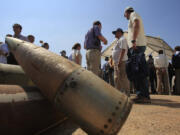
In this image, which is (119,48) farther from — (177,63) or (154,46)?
(154,46)

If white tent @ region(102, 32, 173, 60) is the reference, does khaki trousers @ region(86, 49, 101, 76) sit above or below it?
below

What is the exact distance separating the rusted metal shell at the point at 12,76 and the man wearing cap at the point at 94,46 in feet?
7.22

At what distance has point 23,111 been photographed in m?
1.54

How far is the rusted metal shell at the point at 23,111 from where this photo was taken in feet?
4.63

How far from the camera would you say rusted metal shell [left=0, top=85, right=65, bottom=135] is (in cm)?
141

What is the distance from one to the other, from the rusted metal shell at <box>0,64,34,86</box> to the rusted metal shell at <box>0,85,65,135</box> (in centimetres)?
77

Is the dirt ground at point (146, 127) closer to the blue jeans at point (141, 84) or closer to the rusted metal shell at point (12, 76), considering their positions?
the rusted metal shell at point (12, 76)

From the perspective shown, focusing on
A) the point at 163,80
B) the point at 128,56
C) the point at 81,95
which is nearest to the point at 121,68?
the point at 128,56

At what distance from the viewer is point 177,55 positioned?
6.78 metres

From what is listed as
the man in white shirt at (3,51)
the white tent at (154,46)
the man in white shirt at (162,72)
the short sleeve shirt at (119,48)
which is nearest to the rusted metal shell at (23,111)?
the short sleeve shirt at (119,48)

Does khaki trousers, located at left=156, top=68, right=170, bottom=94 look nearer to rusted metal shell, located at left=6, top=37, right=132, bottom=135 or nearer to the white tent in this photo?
the white tent

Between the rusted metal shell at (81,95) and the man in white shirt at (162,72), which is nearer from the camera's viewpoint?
the rusted metal shell at (81,95)

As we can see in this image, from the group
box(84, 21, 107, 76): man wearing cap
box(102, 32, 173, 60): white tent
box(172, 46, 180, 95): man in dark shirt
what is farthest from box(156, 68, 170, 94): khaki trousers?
box(84, 21, 107, 76): man wearing cap

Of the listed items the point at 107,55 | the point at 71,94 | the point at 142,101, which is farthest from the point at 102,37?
the point at 107,55
